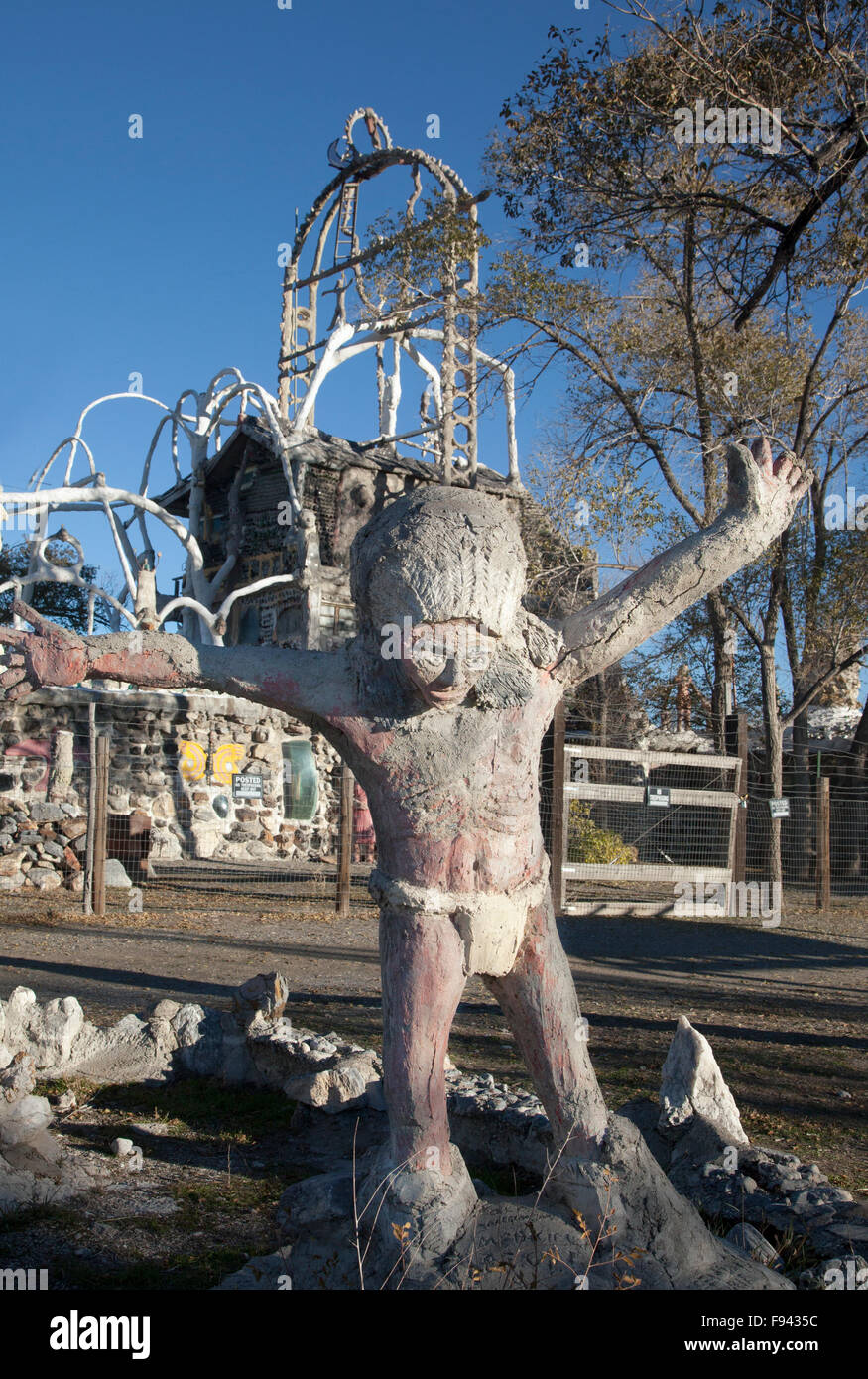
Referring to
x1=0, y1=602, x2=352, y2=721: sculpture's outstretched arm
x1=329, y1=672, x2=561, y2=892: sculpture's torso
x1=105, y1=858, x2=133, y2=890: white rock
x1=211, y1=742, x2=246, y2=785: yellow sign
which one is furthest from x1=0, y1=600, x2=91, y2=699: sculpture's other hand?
x1=211, y1=742, x2=246, y2=785: yellow sign

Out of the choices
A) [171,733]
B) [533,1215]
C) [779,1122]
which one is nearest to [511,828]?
[533,1215]

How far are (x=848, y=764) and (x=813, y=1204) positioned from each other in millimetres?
15113

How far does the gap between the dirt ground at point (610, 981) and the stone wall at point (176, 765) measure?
92.8 inches

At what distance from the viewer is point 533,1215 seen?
8.23 feet

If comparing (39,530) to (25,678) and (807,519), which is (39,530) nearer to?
(807,519)

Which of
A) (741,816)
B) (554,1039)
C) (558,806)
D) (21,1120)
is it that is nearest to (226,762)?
(558,806)

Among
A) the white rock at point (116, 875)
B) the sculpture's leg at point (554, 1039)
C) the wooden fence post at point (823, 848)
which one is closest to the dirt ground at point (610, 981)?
the white rock at point (116, 875)

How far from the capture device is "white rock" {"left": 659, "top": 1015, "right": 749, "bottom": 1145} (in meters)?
3.60

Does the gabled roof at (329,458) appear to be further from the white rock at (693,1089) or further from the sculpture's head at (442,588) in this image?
the sculpture's head at (442,588)

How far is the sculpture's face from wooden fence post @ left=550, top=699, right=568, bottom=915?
24.2 ft

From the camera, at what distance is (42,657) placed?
2.71 metres

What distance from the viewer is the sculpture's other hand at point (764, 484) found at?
9.60 feet

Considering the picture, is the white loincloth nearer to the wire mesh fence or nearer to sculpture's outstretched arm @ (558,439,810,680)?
sculpture's outstretched arm @ (558,439,810,680)
